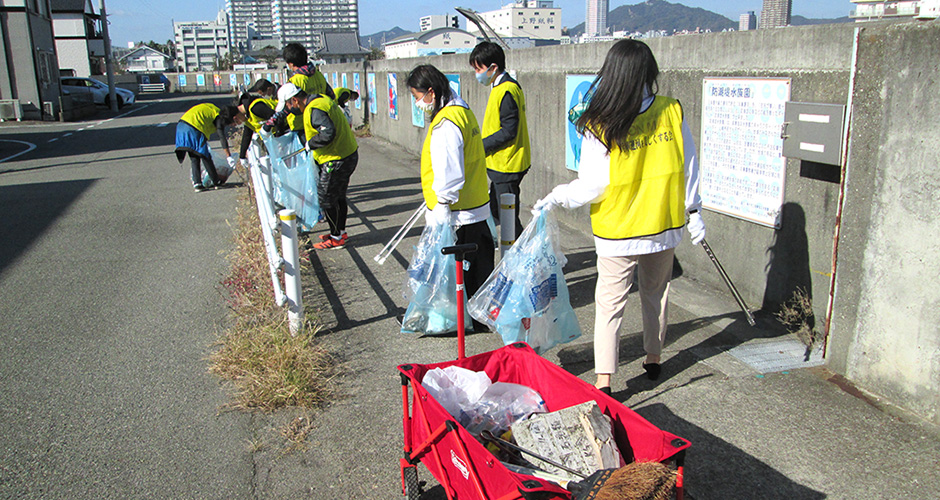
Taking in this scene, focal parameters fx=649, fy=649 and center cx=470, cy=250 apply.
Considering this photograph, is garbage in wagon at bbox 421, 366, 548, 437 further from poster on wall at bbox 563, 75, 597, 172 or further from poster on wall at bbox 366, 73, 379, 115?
poster on wall at bbox 366, 73, 379, 115

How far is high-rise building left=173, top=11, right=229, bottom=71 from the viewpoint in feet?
453

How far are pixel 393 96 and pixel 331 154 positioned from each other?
848 cm

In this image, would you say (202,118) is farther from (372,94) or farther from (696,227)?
(696,227)

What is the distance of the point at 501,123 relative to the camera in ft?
17.0

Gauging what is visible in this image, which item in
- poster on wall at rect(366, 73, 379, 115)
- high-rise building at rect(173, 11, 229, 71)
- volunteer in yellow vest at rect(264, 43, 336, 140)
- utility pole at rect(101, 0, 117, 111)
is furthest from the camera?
high-rise building at rect(173, 11, 229, 71)

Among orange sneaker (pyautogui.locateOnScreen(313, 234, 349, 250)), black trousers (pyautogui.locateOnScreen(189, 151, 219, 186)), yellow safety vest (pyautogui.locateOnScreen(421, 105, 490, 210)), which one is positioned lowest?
orange sneaker (pyautogui.locateOnScreen(313, 234, 349, 250))

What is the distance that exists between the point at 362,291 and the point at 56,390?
7.63 feet

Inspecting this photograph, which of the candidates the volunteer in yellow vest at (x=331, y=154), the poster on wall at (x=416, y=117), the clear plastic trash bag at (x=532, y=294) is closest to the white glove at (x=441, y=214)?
the clear plastic trash bag at (x=532, y=294)

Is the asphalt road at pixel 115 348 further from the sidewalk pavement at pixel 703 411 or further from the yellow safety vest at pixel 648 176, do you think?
the yellow safety vest at pixel 648 176

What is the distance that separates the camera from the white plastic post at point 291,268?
430cm

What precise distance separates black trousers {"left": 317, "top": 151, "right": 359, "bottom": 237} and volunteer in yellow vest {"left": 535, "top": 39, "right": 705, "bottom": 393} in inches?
149

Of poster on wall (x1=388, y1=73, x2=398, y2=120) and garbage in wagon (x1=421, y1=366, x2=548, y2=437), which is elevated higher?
poster on wall (x1=388, y1=73, x2=398, y2=120)

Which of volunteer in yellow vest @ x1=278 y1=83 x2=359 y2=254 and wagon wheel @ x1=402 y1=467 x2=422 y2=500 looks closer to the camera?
wagon wheel @ x1=402 y1=467 x2=422 y2=500

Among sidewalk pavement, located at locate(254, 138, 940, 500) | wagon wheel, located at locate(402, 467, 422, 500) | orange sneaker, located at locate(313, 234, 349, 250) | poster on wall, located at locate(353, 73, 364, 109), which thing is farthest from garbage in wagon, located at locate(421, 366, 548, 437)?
poster on wall, located at locate(353, 73, 364, 109)
